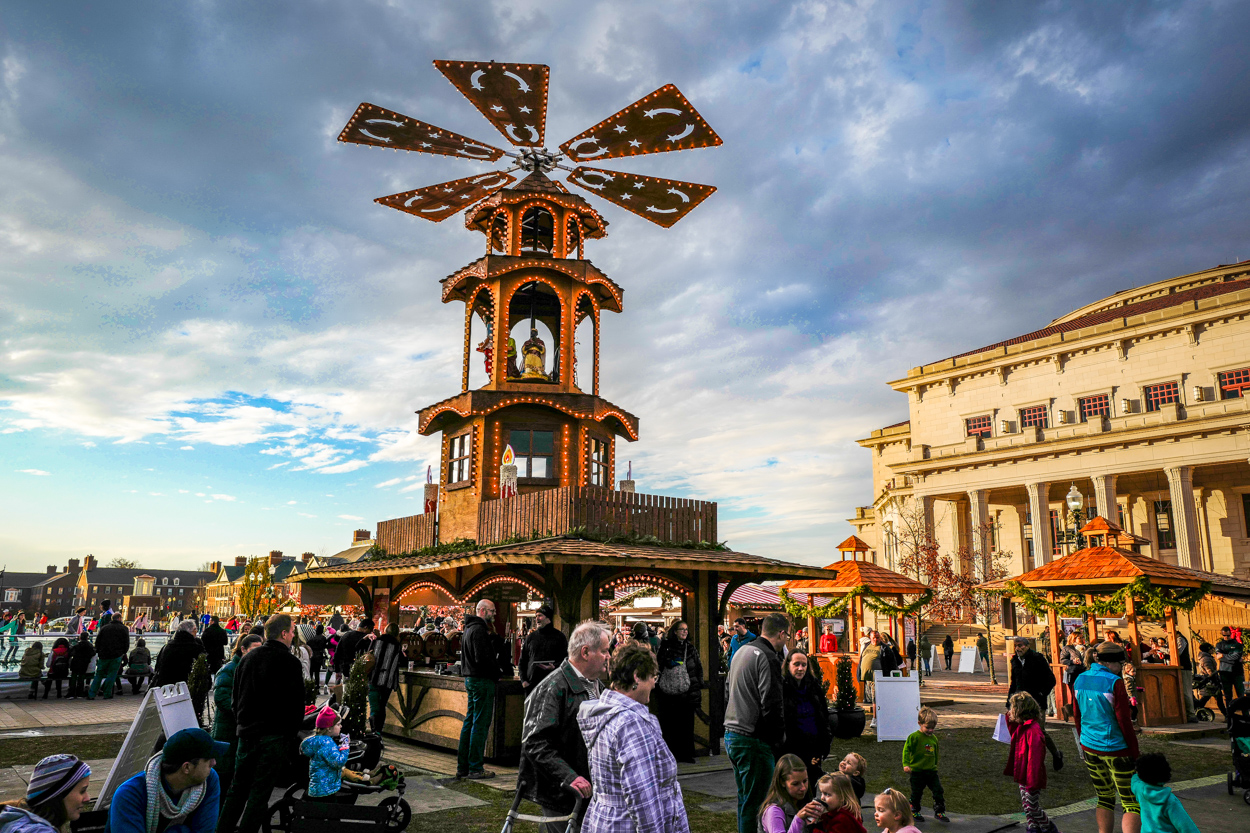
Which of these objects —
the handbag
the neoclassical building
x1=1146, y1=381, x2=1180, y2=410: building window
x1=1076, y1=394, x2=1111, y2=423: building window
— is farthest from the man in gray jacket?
x1=1076, y1=394, x2=1111, y2=423: building window

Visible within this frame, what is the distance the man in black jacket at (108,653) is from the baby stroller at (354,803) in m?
12.3

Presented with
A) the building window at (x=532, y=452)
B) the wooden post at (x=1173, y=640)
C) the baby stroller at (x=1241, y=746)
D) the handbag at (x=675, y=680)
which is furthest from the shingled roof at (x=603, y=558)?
the wooden post at (x=1173, y=640)

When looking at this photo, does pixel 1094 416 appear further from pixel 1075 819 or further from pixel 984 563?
pixel 1075 819

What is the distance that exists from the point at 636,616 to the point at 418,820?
20.9 meters

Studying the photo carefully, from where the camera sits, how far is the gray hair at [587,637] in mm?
4633

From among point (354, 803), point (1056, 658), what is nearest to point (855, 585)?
point (1056, 658)

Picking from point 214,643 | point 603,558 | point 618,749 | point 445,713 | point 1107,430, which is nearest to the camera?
point 618,749

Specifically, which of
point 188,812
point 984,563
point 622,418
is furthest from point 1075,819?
point 984,563

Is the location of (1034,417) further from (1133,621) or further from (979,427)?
(1133,621)

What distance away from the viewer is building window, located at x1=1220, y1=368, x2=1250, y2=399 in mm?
40188

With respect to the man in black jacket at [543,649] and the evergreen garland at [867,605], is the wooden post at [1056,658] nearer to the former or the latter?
the evergreen garland at [867,605]

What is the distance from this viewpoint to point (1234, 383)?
40.8 metres

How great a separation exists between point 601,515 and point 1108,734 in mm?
8464

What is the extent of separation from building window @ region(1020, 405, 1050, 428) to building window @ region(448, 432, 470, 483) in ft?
134
